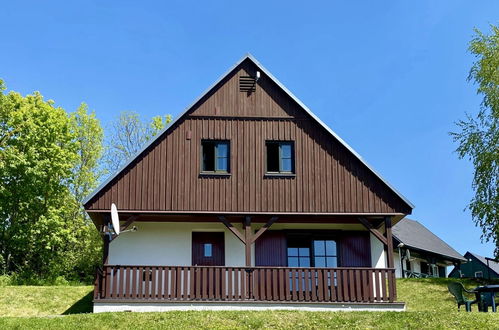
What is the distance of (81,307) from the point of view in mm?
18562

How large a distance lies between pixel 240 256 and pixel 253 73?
565 cm

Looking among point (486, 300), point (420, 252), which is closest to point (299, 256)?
point (486, 300)

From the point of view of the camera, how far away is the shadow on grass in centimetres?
1786

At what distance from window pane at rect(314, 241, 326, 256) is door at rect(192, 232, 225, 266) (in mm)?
A: 2919

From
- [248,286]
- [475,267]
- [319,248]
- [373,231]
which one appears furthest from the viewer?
[475,267]

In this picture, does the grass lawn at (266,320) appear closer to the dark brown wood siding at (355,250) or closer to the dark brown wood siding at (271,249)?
the dark brown wood siding at (271,249)

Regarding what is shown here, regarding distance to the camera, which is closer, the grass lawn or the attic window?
the grass lawn

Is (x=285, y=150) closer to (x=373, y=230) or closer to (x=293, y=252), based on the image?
(x=293, y=252)

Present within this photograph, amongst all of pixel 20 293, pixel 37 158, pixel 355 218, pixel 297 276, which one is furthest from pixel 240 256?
pixel 37 158

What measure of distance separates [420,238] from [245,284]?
20773 mm

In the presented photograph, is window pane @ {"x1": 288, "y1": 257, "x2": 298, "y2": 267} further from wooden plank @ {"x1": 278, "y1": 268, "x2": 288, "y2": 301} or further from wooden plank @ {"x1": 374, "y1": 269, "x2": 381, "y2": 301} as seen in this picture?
wooden plank @ {"x1": 374, "y1": 269, "x2": 381, "y2": 301}

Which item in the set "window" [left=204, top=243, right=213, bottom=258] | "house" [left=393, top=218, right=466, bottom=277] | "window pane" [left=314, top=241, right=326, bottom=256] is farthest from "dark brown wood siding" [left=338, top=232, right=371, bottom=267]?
"house" [left=393, top=218, right=466, bottom=277]

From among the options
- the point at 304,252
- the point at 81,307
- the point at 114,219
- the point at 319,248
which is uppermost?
the point at 114,219

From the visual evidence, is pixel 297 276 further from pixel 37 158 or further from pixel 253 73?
pixel 37 158
